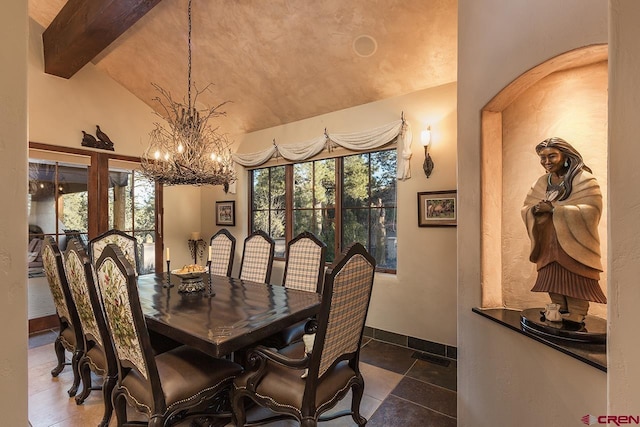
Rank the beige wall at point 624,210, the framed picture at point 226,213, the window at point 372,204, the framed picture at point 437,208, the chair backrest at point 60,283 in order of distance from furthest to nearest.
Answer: the framed picture at point 226,213 → the window at point 372,204 → the framed picture at point 437,208 → the chair backrest at point 60,283 → the beige wall at point 624,210

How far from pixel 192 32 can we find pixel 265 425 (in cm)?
368

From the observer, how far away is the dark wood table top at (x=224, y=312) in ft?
5.23

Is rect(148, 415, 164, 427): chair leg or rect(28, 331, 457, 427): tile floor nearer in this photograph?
rect(148, 415, 164, 427): chair leg

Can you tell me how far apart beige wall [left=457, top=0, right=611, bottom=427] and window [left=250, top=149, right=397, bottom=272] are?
154 centimetres

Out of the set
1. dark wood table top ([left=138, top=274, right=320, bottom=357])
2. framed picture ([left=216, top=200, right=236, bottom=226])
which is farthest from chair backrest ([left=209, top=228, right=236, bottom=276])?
framed picture ([left=216, top=200, right=236, bottom=226])

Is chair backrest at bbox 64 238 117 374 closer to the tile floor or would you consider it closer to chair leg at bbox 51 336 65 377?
the tile floor

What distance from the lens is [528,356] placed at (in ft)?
4.51

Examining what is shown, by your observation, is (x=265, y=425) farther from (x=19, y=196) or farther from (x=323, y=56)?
(x=323, y=56)

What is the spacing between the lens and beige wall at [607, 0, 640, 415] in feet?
2.42

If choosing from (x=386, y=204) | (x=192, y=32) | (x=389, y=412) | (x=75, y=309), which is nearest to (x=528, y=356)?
(x=389, y=412)

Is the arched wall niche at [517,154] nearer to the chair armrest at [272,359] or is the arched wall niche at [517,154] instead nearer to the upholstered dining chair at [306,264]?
the chair armrest at [272,359]

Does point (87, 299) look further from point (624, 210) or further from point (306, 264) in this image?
point (624, 210)

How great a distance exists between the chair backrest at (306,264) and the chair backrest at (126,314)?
1.49 m

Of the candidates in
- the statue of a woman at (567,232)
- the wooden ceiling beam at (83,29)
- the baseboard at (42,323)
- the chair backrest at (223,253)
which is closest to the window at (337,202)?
the chair backrest at (223,253)
